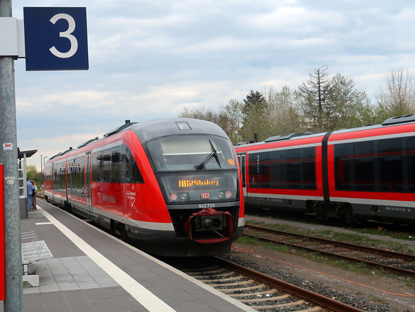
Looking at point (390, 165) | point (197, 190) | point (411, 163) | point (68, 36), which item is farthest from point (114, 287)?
point (390, 165)

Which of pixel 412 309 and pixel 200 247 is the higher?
pixel 200 247

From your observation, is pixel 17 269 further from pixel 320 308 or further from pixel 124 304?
pixel 320 308

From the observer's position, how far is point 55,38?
462cm

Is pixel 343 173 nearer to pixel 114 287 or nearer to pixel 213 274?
pixel 213 274

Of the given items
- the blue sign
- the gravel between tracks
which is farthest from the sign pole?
the gravel between tracks

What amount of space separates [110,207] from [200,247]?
4351 mm

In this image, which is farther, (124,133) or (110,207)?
(110,207)

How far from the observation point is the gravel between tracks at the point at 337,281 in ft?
26.6

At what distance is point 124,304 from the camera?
249 inches

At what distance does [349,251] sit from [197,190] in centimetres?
488

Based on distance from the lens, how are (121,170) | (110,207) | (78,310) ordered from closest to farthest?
(78,310) < (121,170) < (110,207)

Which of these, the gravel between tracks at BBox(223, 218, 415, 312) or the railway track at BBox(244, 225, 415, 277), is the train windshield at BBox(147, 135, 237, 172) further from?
the railway track at BBox(244, 225, 415, 277)

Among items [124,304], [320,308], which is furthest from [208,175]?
[124,304]

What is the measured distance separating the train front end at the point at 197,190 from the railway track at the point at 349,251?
3.11m
